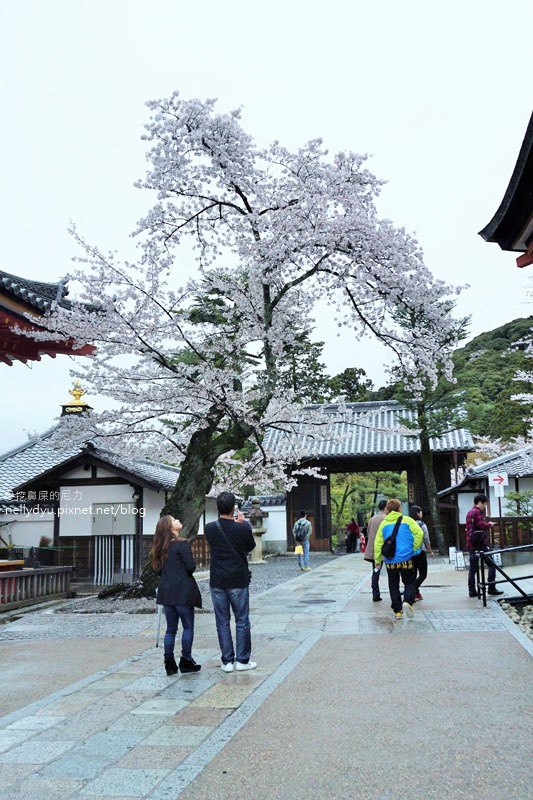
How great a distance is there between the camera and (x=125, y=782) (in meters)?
4.14

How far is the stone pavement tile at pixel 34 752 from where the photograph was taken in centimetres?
457

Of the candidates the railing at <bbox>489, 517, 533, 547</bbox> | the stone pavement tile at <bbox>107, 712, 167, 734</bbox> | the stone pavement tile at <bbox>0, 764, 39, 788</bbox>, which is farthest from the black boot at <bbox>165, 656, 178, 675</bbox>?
the railing at <bbox>489, 517, 533, 547</bbox>

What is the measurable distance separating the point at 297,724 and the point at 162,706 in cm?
128

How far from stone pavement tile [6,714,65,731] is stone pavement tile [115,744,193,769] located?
1027 millimetres

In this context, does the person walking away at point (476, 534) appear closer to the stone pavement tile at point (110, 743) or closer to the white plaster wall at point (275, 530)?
the stone pavement tile at point (110, 743)

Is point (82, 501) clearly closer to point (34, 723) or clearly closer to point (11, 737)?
point (34, 723)

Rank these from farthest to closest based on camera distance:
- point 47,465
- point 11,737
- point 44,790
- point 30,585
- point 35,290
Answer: point 47,465 → point 30,585 → point 35,290 → point 11,737 → point 44,790

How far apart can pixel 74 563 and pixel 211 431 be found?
873cm

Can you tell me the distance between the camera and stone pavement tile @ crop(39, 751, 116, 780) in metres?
4.29

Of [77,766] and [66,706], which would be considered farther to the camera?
[66,706]

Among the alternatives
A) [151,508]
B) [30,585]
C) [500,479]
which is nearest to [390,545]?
[30,585]

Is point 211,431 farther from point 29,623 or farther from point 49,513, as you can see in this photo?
point 49,513

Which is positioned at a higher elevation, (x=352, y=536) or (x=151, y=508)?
(x=151, y=508)

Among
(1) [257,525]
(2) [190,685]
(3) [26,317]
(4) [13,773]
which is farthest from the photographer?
(1) [257,525]
